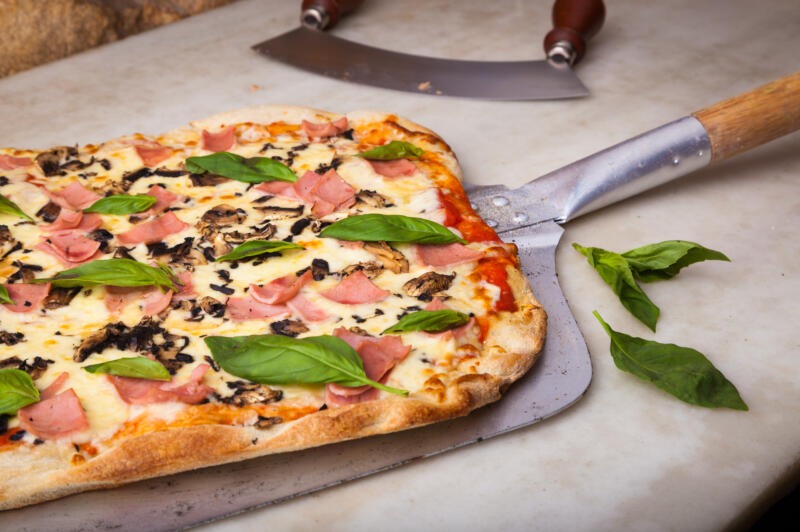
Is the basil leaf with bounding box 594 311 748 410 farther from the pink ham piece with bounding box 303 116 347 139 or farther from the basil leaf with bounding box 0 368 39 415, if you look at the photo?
the basil leaf with bounding box 0 368 39 415

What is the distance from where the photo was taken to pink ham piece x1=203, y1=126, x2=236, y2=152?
2.19m

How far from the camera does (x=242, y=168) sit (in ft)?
6.70

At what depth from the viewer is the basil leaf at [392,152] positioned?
2.10m

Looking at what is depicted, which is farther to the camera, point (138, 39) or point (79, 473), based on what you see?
point (138, 39)

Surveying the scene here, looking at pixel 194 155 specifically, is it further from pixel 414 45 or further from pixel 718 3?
pixel 718 3

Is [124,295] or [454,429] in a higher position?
[124,295]

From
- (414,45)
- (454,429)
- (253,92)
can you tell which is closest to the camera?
(454,429)

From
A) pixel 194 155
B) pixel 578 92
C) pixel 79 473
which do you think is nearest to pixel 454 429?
pixel 79 473

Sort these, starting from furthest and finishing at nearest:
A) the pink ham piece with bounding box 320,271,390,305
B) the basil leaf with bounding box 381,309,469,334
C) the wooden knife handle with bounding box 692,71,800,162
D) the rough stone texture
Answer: the rough stone texture < the wooden knife handle with bounding box 692,71,800,162 < the pink ham piece with bounding box 320,271,390,305 < the basil leaf with bounding box 381,309,469,334

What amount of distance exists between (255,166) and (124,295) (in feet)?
1.71

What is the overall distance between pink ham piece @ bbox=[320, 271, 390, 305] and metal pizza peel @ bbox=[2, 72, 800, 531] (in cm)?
30

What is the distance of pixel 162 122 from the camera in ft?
8.81

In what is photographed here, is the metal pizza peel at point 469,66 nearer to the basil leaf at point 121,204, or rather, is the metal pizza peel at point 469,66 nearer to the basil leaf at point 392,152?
the basil leaf at point 392,152

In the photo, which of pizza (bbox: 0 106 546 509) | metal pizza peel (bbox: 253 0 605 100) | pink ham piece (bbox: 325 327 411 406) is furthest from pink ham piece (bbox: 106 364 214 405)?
metal pizza peel (bbox: 253 0 605 100)
